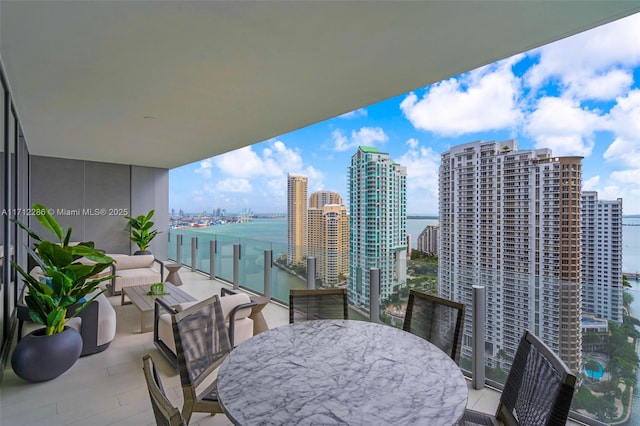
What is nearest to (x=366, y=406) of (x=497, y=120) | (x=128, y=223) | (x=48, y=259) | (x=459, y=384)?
(x=459, y=384)

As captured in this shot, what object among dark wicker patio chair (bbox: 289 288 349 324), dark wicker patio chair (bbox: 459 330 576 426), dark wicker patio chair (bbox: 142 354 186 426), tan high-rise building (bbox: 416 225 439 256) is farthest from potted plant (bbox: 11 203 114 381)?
tan high-rise building (bbox: 416 225 439 256)

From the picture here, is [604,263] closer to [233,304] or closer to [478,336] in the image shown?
[478,336]

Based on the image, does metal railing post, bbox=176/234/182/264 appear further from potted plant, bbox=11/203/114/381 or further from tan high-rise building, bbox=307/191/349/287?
potted plant, bbox=11/203/114/381

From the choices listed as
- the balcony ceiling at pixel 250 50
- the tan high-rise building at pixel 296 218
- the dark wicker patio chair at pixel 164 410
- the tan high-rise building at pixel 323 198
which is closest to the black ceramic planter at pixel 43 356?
the balcony ceiling at pixel 250 50

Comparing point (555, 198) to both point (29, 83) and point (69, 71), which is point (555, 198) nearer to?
→ point (69, 71)

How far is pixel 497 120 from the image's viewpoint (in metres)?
5.68

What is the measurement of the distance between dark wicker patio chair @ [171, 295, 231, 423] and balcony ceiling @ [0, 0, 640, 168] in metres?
1.97

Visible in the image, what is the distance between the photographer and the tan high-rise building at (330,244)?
14.2 feet

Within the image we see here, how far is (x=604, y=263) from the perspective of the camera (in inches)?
89.8

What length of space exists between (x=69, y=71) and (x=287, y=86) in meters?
2.05

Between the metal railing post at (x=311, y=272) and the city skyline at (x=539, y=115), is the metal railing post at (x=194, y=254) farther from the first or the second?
the metal railing post at (x=311, y=272)

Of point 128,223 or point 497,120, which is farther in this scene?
point 128,223

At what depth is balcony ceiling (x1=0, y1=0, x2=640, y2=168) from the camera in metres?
2.02

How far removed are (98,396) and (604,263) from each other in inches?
161
